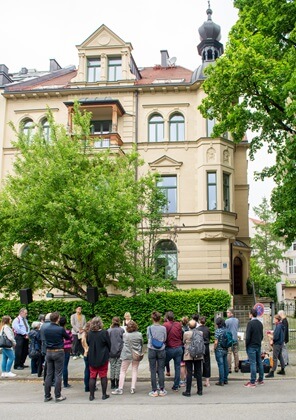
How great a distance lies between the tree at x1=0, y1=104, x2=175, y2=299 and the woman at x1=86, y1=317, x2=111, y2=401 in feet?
19.4

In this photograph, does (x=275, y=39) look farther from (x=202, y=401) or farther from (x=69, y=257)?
(x=202, y=401)

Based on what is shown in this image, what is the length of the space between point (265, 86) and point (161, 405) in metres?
11.7

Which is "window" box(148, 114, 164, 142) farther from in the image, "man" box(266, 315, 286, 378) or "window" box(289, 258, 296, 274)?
"window" box(289, 258, 296, 274)

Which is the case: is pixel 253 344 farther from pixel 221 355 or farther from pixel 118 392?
pixel 118 392

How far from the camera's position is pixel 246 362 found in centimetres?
1288

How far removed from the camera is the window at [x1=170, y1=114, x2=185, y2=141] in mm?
27797

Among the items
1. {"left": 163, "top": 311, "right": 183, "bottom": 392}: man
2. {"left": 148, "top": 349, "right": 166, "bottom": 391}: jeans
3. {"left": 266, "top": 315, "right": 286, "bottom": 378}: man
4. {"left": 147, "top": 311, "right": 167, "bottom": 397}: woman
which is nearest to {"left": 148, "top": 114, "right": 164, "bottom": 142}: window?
{"left": 266, "top": 315, "right": 286, "bottom": 378}: man

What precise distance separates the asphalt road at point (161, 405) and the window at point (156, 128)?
1874 centimetres

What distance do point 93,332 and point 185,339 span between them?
2162 millimetres

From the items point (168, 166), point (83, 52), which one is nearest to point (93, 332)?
point (168, 166)

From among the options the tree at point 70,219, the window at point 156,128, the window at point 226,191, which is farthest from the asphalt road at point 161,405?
the window at point 156,128

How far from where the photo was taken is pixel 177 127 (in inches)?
1101

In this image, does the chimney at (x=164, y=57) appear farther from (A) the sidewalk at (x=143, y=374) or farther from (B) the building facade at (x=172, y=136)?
(A) the sidewalk at (x=143, y=374)

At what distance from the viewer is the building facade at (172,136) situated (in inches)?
1017
